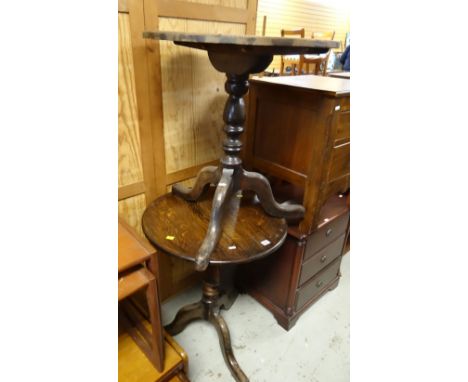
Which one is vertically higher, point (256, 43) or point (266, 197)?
point (256, 43)

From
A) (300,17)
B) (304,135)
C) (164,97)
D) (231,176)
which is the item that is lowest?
(231,176)

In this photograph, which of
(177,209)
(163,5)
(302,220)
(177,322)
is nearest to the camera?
(163,5)

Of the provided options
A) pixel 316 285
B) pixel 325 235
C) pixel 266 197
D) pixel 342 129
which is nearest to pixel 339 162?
pixel 342 129

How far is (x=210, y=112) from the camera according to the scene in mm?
1332

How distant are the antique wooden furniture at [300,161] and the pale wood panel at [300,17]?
383 cm

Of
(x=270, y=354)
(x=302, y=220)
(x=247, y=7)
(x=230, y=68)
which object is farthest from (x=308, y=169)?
(x=270, y=354)

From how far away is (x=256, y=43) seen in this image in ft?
2.12

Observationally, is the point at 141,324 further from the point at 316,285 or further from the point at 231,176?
the point at 316,285

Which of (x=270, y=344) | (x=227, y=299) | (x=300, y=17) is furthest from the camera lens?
(x=300, y=17)

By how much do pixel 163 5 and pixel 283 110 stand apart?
1.78 feet

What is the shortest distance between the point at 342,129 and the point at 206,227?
583mm

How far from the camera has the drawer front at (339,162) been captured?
1111mm
